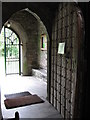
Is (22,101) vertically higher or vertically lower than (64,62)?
lower

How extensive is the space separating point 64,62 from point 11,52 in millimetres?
4926

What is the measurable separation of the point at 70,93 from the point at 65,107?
0.40m

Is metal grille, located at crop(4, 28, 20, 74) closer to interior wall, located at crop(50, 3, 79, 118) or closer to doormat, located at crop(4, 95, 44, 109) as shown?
doormat, located at crop(4, 95, 44, 109)

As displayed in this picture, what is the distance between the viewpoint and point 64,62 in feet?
9.78

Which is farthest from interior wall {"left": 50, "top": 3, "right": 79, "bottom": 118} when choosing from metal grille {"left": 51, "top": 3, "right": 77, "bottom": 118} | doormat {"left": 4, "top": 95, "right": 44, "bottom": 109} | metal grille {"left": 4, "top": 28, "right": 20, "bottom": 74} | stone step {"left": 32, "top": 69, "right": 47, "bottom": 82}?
metal grille {"left": 4, "top": 28, "right": 20, "bottom": 74}

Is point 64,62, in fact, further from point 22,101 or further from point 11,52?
point 11,52

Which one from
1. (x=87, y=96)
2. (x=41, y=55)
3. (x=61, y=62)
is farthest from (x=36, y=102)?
(x=41, y=55)

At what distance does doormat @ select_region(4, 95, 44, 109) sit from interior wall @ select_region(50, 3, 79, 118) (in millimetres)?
498

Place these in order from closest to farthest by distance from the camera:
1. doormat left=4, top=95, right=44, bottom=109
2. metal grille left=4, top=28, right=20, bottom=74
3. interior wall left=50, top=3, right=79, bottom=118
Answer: interior wall left=50, top=3, right=79, bottom=118, doormat left=4, top=95, right=44, bottom=109, metal grille left=4, top=28, right=20, bottom=74

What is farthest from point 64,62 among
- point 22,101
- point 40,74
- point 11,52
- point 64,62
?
point 11,52

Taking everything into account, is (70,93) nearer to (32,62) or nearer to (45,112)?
(45,112)

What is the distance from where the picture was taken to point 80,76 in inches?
58.4

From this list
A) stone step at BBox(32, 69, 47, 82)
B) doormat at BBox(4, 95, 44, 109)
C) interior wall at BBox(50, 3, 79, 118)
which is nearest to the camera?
interior wall at BBox(50, 3, 79, 118)

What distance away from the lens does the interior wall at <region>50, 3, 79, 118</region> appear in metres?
2.58
